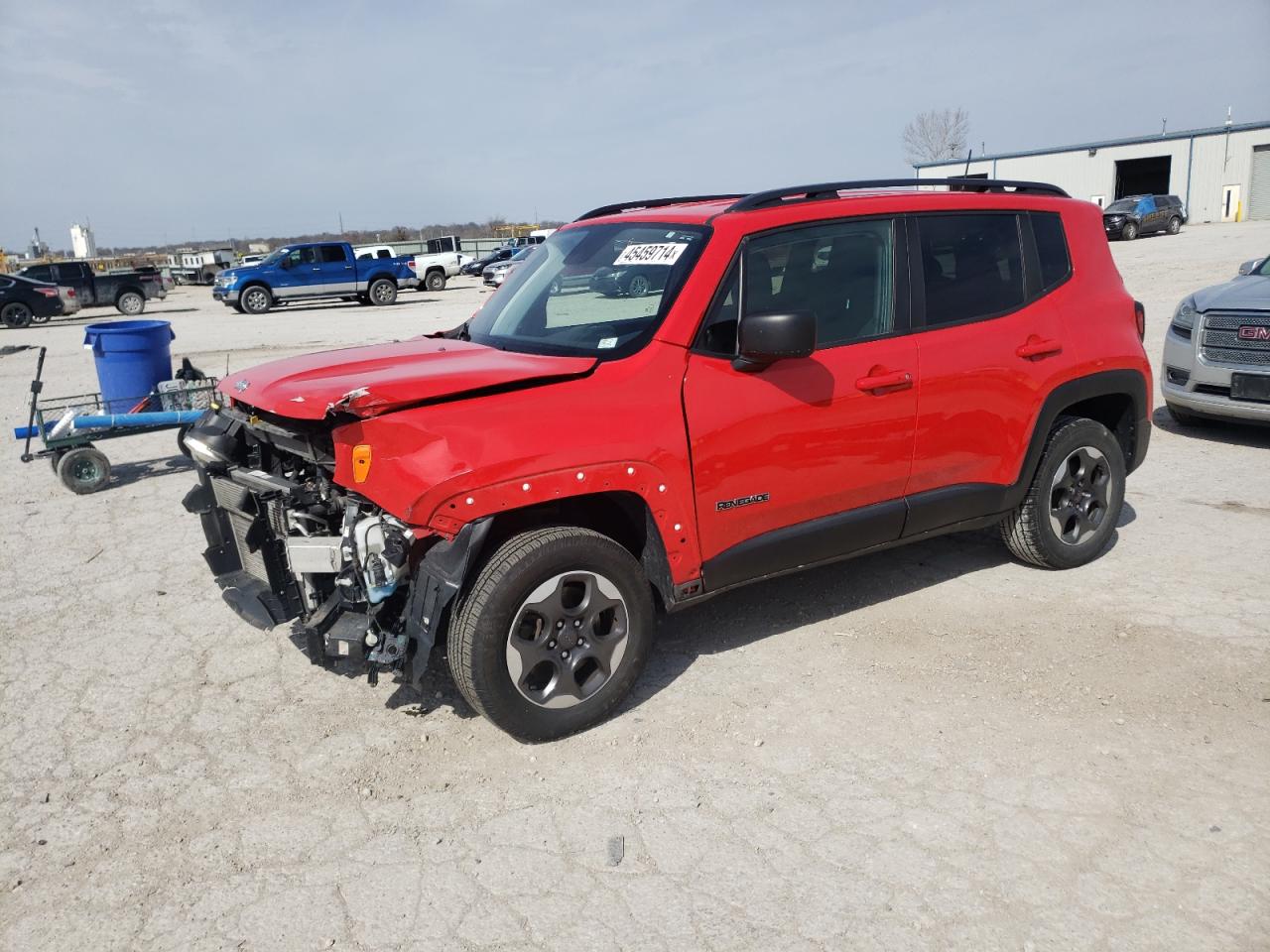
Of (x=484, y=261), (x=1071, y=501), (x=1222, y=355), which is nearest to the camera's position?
(x=1071, y=501)

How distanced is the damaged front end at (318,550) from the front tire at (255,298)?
24.6 metres

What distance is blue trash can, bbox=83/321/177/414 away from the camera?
25.4 feet

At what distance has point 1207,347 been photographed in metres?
7.80

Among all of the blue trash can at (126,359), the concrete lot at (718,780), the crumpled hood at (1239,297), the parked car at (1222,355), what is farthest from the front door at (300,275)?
the crumpled hood at (1239,297)

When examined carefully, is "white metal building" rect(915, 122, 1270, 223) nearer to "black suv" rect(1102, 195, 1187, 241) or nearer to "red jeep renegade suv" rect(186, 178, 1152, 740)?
"black suv" rect(1102, 195, 1187, 241)

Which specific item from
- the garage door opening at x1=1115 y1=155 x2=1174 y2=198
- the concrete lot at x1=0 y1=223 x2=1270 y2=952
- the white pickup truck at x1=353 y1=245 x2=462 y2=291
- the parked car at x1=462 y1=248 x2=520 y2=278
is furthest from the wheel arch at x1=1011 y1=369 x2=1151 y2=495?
the garage door opening at x1=1115 y1=155 x2=1174 y2=198

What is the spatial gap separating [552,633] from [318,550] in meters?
0.90

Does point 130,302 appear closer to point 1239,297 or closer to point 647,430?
point 1239,297

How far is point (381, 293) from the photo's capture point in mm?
28906

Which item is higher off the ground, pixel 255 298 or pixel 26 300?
pixel 26 300

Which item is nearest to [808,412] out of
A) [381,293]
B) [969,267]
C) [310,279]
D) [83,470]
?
[969,267]

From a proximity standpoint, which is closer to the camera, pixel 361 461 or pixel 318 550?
pixel 361 461

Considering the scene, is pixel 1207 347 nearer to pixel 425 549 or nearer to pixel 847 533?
pixel 847 533

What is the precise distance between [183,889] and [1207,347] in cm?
806
